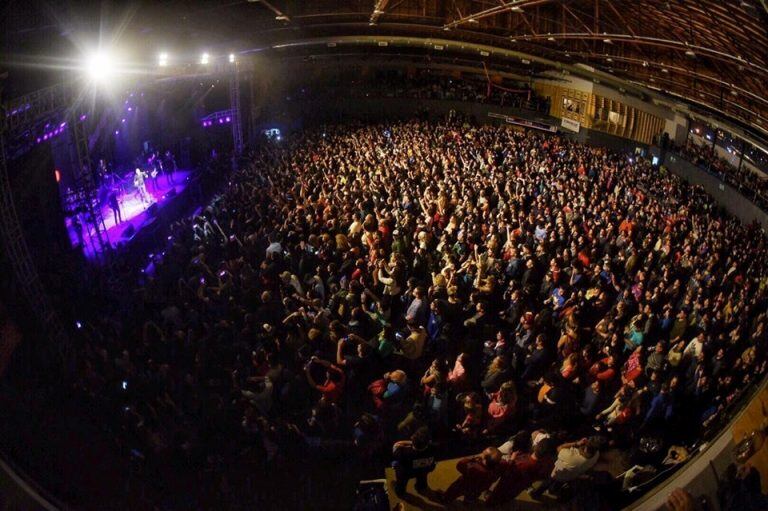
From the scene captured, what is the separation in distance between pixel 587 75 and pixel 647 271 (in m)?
14.9

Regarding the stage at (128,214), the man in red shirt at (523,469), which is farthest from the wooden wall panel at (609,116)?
the man in red shirt at (523,469)

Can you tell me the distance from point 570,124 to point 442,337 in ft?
65.9

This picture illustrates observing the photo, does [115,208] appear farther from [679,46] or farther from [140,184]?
[679,46]

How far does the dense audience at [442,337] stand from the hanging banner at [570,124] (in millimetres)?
13084

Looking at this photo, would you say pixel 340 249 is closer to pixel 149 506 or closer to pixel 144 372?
pixel 144 372

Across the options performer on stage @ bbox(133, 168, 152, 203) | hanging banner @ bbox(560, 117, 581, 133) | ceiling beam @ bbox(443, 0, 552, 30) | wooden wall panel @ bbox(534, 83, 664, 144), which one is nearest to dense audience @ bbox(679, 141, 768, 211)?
wooden wall panel @ bbox(534, 83, 664, 144)

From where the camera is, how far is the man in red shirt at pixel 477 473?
13.4ft

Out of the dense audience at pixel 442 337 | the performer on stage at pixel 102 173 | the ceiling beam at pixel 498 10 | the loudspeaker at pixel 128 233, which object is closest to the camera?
the dense audience at pixel 442 337

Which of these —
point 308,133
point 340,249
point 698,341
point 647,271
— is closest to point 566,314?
point 698,341

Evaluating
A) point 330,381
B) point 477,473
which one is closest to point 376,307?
point 330,381

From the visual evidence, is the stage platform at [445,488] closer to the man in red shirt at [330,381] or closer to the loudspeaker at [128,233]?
the man in red shirt at [330,381]

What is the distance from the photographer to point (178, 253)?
7.92 m

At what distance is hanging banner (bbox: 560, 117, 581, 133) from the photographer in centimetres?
2251

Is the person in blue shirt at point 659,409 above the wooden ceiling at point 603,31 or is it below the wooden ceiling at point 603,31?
below
